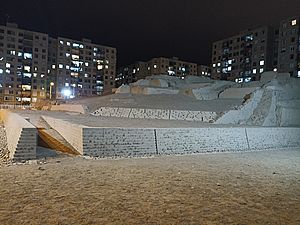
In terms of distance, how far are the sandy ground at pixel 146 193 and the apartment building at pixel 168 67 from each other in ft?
295

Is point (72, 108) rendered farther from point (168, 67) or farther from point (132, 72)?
point (132, 72)

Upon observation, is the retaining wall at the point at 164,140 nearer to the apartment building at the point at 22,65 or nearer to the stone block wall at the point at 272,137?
the stone block wall at the point at 272,137

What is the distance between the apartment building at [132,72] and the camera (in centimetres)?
10912

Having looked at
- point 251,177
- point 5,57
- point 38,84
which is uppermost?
point 5,57

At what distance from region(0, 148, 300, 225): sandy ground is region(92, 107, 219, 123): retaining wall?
11109mm

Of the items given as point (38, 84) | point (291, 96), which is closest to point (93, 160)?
point (291, 96)

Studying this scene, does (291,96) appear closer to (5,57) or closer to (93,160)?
(93,160)

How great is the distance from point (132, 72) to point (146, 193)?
370 feet

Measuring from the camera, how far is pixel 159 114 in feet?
79.4

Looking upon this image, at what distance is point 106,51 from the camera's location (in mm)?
92625

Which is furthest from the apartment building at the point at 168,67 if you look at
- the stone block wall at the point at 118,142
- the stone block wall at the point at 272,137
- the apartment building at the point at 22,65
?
the stone block wall at the point at 118,142

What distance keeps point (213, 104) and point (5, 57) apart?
65472 mm

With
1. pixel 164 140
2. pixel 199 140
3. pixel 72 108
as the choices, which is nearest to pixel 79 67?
pixel 72 108

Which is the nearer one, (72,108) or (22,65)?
(72,108)
